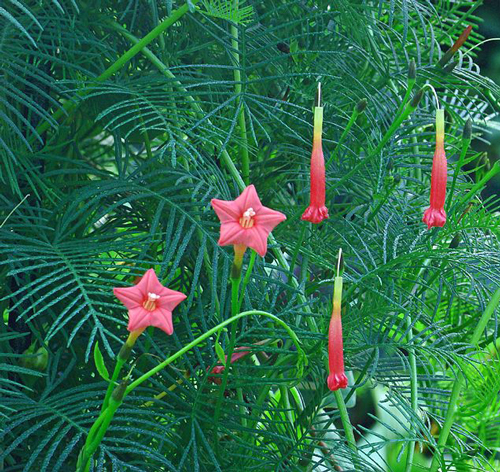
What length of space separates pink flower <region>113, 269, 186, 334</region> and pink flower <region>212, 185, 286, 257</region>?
0.15ft

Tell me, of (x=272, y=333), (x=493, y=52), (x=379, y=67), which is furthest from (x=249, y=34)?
(x=493, y=52)

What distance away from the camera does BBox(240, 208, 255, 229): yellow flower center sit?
0.42m

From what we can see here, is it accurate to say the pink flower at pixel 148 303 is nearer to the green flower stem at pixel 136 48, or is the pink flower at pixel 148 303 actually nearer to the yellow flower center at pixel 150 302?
the yellow flower center at pixel 150 302

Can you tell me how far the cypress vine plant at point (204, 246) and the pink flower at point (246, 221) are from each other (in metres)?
0.03

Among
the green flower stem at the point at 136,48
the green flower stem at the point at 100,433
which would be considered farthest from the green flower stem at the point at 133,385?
the green flower stem at the point at 136,48

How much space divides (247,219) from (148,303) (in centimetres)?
7

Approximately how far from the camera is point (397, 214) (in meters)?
0.73

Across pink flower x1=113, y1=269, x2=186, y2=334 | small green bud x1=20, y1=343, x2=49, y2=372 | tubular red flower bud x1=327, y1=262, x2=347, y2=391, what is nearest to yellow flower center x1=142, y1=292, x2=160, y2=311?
pink flower x1=113, y1=269, x2=186, y2=334

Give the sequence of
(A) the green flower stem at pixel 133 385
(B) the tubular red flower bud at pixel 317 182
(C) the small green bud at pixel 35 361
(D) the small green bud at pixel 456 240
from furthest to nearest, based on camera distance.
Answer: (D) the small green bud at pixel 456 240 < (C) the small green bud at pixel 35 361 < (B) the tubular red flower bud at pixel 317 182 < (A) the green flower stem at pixel 133 385

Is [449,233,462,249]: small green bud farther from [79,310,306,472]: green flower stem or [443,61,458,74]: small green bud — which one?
[79,310,306,472]: green flower stem

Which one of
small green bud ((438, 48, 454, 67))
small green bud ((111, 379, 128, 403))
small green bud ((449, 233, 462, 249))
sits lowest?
small green bud ((449, 233, 462, 249))

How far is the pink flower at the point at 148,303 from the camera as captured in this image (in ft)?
1.34

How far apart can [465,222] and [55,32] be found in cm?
43

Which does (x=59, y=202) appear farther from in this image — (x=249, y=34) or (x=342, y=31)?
(x=342, y=31)
